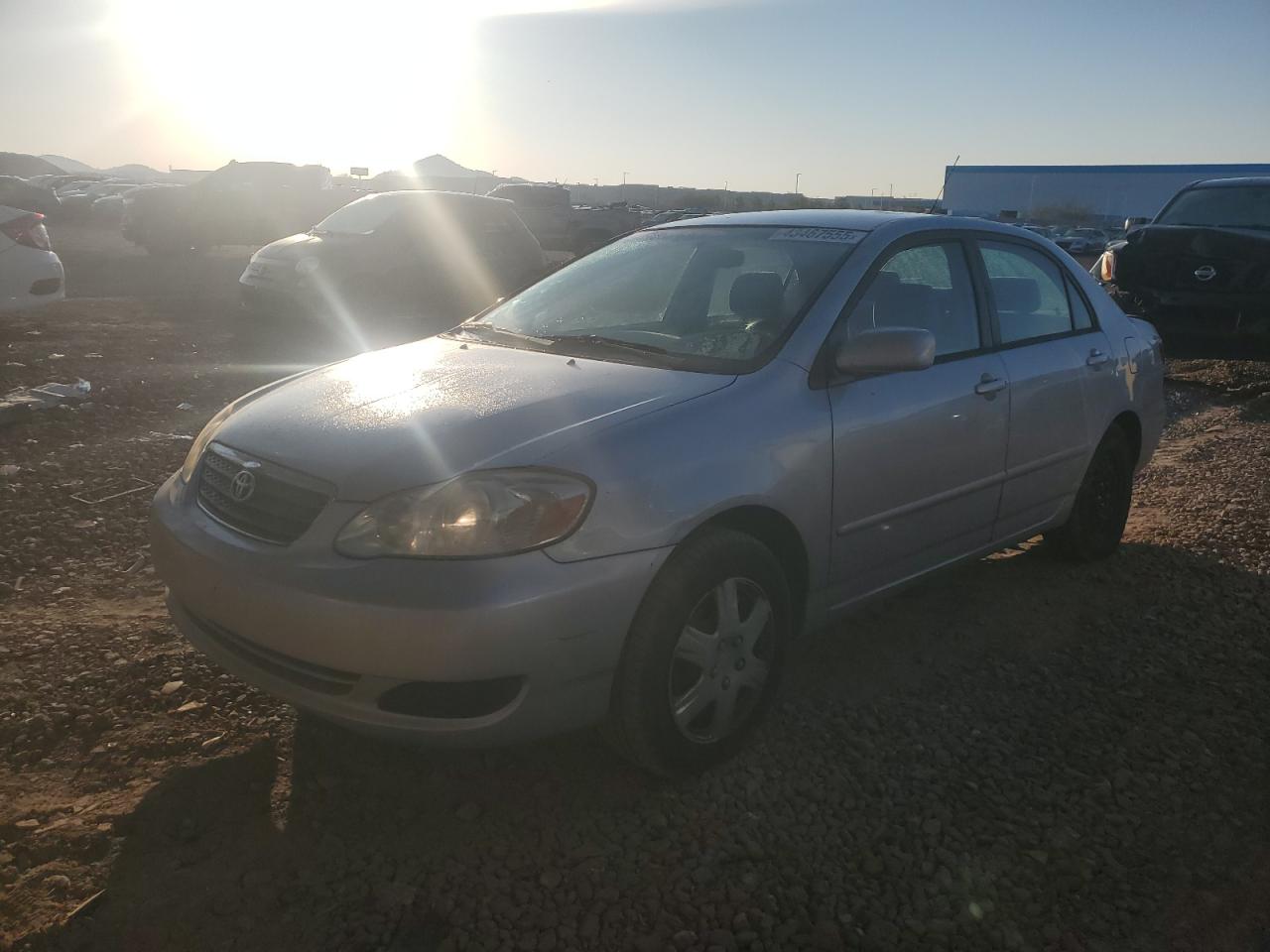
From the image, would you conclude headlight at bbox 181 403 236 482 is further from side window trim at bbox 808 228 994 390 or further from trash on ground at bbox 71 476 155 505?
trash on ground at bbox 71 476 155 505

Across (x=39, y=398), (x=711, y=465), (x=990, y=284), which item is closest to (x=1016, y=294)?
(x=990, y=284)

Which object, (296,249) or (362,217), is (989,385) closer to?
(296,249)

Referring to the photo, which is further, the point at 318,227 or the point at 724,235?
the point at 318,227

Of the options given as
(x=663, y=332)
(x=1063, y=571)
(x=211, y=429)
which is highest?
(x=663, y=332)

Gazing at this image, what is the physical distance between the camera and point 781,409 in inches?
121

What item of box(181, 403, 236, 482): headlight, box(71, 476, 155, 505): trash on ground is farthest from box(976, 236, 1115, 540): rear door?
box(71, 476, 155, 505): trash on ground

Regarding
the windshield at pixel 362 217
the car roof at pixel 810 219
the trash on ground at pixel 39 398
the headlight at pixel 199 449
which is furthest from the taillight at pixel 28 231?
the car roof at pixel 810 219

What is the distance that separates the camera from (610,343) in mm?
3535

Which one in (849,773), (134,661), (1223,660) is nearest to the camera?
(849,773)

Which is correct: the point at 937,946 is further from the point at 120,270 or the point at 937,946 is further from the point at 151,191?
the point at 151,191

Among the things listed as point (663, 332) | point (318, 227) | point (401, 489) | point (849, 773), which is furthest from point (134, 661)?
point (318, 227)

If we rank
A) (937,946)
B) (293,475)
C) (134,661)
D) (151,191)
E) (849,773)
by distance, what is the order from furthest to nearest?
1. (151,191)
2. (134,661)
3. (849,773)
4. (293,475)
5. (937,946)

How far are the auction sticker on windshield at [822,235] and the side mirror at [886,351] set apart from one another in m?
0.58

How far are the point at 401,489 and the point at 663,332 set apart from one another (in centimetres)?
134
